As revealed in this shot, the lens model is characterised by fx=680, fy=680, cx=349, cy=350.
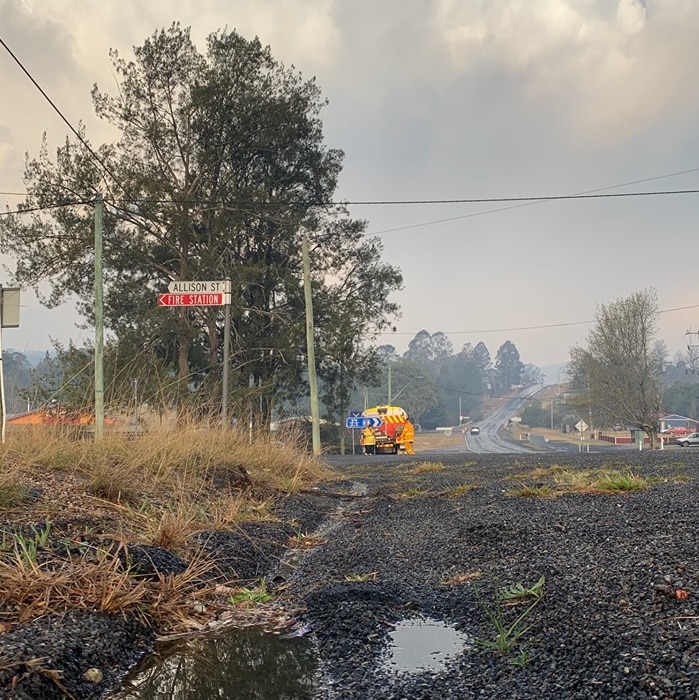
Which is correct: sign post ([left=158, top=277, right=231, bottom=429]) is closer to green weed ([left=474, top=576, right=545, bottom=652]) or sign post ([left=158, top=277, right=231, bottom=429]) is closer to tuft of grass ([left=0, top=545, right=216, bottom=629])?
tuft of grass ([left=0, top=545, right=216, bottom=629])

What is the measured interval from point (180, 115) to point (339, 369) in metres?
12.0

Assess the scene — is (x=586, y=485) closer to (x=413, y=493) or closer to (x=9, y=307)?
(x=413, y=493)

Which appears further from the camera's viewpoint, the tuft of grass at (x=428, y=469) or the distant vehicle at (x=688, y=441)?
the distant vehicle at (x=688, y=441)

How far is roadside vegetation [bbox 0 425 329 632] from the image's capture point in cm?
341

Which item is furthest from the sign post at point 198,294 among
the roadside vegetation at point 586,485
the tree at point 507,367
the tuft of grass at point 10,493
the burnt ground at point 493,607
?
the tree at point 507,367

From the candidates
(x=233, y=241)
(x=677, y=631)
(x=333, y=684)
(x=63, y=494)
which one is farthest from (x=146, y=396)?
(x=233, y=241)

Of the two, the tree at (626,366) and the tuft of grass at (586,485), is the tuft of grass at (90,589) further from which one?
the tree at (626,366)

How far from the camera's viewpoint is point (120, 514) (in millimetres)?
5520

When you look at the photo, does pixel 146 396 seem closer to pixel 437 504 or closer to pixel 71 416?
pixel 71 416

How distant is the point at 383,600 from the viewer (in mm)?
3697

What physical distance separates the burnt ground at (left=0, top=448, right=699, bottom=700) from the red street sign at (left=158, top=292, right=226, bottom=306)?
7.25 meters

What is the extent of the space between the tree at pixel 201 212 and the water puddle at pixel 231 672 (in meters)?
19.5

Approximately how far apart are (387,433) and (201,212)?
40.3 ft

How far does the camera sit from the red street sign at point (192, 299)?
41.4 ft
